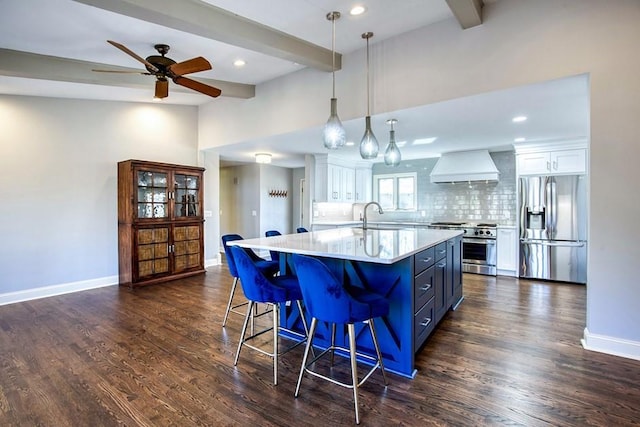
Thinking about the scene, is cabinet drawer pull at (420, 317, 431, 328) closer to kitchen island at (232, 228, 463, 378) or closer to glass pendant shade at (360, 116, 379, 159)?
kitchen island at (232, 228, 463, 378)

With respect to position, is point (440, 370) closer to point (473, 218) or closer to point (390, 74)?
point (390, 74)

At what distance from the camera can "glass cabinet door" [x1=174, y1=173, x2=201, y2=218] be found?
543 centimetres

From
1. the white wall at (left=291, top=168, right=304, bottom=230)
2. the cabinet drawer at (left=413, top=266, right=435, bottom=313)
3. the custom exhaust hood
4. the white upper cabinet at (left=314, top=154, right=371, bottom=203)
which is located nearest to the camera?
the cabinet drawer at (left=413, top=266, right=435, bottom=313)

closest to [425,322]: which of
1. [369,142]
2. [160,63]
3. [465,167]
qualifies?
[369,142]

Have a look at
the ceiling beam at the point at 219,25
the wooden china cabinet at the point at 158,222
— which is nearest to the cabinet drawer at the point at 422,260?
the ceiling beam at the point at 219,25

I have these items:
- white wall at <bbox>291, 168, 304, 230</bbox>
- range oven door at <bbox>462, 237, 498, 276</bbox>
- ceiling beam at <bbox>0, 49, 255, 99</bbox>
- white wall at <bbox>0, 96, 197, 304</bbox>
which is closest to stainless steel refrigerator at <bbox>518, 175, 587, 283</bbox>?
range oven door at <bbox>462, 237, 498, 276</bbox>

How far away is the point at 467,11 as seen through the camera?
282 cm

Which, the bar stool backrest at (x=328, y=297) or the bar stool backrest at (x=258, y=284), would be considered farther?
the bar stool backrest at (x=258, y=284)

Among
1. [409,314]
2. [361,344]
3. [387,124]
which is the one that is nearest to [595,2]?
[387,124]

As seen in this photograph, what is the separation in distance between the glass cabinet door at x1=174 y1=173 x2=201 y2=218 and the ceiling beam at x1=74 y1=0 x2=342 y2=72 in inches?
119

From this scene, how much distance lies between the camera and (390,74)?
3586 millimetres

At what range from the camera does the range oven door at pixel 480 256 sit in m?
5.52

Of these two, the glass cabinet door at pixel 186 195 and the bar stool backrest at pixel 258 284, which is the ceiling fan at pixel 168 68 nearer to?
the bar stool backrest at pixel 258 284

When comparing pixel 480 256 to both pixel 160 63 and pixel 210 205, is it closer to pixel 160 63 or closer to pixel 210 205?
pixel 210 205
